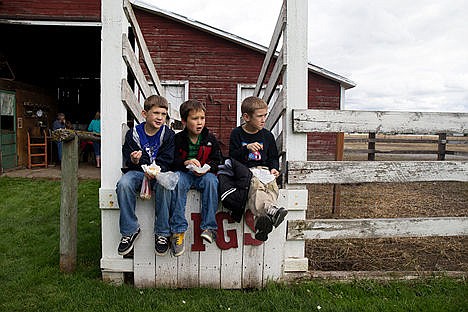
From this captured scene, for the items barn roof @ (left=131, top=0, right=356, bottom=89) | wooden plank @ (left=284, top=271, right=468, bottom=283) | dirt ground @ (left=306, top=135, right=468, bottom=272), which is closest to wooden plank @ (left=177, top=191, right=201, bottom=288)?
wooden plank @ (left=284, top=271, right=468, bottom=283)

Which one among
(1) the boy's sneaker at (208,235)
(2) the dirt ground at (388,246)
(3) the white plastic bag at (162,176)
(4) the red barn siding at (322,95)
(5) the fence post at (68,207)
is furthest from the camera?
(4) the red barn siding at (322,95)

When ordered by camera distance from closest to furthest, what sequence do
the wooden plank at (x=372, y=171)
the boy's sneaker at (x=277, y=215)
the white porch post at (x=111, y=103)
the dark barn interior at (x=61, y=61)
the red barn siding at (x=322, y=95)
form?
the boy's sneaker at (x=277, y=215) → the white porch post at (x=111, y=103) → the wooden plank at (x=372, y=171) → the dark barn interior at (x=61, y=61) → the red barn siding at (x=322, y=95)

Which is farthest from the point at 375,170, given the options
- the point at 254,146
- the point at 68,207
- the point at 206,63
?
the point at 206,63

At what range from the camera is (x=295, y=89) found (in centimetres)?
315

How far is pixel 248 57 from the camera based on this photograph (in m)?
11.7

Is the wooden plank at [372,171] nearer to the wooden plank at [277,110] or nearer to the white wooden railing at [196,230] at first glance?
the white wooden railing at [196,230]

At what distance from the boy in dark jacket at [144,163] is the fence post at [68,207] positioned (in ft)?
2.07

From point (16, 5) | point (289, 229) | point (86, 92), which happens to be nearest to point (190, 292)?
point (289, 229)

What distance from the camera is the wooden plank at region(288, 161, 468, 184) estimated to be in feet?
10.4

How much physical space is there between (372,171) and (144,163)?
192 centimetres

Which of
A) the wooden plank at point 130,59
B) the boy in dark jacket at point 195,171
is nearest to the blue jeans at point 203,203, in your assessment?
the boy in dark jacket at point 195,171

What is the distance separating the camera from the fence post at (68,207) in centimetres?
340

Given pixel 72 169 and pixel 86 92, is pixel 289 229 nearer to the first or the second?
pixel 72 169

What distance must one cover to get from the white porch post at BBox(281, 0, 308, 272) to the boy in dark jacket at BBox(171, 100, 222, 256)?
62 centimetres
